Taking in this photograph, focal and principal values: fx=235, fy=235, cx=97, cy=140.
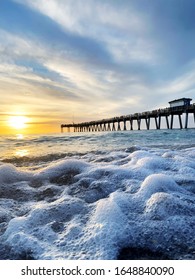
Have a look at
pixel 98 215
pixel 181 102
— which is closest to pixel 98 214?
pixel 98 215

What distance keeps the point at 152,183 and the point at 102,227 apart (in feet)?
4.46

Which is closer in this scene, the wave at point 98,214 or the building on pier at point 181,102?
the wave at point 98,214

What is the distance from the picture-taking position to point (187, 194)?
322 centimetres

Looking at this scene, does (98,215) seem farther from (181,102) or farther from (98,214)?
(181,102)

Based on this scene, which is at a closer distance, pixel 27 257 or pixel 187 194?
pixel 27 257

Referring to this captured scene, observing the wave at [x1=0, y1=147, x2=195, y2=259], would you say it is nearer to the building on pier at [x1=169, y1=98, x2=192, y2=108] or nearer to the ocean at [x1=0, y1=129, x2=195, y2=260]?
the ocean at [x1=0, y1=129, x2=195, y2=260]

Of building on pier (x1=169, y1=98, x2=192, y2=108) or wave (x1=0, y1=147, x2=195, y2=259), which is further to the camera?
building on pier (x1=169, y1=98, x2=192, y2=108)

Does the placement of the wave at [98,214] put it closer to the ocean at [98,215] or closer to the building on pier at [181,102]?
the ocean at [98,215]

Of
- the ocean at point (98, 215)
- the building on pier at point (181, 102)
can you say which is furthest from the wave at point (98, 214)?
the building on pier at point (181, 102)

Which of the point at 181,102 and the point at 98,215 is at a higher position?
the point at 181,102

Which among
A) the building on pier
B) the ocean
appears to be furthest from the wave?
the building on pier
